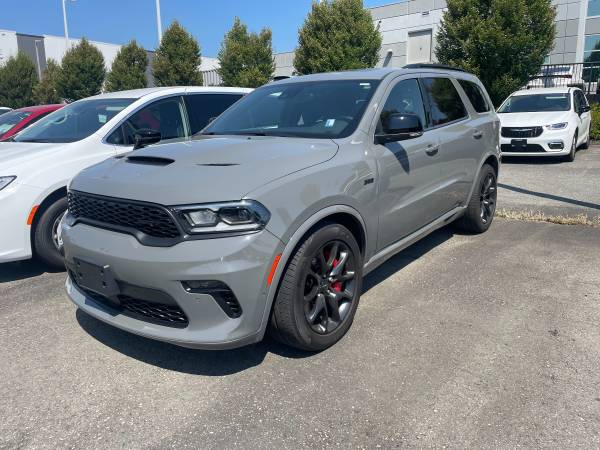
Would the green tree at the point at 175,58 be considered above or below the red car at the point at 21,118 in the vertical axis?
above

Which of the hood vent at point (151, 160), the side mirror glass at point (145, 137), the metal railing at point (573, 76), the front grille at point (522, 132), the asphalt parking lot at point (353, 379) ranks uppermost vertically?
the metal railing at point (573, 76)

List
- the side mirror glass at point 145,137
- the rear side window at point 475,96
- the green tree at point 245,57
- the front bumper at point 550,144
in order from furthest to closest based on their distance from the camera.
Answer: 1. the green tree at point 245,57
2. the front bumper at point 550,144
3. the rear side window at point 475,96
4. the side mirror glass at point 145,137

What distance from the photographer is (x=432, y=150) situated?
440cm

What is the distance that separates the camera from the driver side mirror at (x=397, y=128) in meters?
3.59

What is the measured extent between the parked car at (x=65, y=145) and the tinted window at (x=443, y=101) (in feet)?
7.35

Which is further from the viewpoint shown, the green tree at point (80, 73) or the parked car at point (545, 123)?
the green tree at point (80, 73)

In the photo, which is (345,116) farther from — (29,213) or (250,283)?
(29,213)

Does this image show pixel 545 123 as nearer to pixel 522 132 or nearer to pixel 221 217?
pixel 522 132

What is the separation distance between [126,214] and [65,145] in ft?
8.61

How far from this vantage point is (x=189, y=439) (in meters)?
2.52

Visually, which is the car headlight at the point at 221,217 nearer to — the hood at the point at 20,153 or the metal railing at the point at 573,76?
the hood at the point at 20,153

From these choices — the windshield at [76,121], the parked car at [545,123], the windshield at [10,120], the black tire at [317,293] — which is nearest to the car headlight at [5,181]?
the windshield at [76,121]

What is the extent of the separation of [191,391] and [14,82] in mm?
32106

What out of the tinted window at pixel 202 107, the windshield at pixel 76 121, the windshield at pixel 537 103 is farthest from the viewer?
the windshield at pixel 537 103
